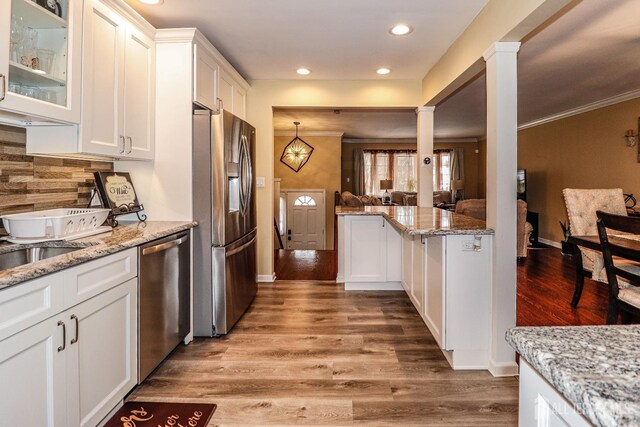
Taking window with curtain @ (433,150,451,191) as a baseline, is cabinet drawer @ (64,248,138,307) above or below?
below

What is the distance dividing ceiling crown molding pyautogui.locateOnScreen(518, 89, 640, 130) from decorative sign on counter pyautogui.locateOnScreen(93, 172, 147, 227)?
6.02m

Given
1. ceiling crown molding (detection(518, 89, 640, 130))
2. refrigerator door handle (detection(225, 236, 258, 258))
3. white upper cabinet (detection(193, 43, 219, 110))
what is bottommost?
refrigerator door handle (detection(225, 236, 258, 258))

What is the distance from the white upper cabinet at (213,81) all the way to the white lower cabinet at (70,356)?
4.88 feet

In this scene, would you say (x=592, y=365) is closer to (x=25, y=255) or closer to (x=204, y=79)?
(x=25, y=255)

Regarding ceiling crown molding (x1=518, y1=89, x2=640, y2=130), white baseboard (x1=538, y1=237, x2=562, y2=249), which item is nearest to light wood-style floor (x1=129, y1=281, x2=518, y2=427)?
ceiling crown molding (x1=518, y1=89, x2=640, y2=130)

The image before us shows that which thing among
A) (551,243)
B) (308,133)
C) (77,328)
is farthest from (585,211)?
(308,133)

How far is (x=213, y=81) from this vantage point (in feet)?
10.6

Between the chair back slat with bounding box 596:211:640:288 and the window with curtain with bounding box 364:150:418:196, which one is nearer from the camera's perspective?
the chair back slat with bounding box 596:211:640:288

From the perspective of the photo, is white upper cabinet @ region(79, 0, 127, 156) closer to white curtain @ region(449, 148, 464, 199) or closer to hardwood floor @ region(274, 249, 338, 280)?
hardwood floor @ region(274, 249, 338, 280)

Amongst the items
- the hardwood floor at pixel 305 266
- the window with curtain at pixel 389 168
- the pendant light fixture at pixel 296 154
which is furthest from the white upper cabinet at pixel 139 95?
the window with curtain at pixel 389 168

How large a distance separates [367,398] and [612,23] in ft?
10.6

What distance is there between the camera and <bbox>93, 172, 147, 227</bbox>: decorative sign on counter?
8.20 ft

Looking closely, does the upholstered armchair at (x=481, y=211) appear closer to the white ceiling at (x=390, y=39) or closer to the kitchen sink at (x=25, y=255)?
the white ceiling at (x=390, y=39)

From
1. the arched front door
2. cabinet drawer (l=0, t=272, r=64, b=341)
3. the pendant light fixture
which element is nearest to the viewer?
cabinet drawer (l=0, t=272, r=64, b=341)
